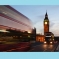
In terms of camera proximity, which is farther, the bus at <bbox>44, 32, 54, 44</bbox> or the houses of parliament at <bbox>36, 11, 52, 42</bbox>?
the bus at <bbox>44, 32, 54, 44</bbox>

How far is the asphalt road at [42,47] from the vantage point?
5.08m

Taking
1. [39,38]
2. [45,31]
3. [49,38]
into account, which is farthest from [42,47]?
[45,31]

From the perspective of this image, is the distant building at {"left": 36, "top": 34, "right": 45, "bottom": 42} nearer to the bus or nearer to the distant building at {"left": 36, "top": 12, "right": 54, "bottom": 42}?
the distant building at {"left": 36, "top": 12, "right": 54, "bottom": 42}

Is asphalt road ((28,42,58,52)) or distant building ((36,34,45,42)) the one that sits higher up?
distant building ((36,34,45,42))

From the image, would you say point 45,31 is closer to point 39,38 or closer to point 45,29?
point 45,29

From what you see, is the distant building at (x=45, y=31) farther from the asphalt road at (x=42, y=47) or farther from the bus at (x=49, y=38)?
the asphalt road at (x=42, y=47)

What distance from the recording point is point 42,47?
203 inches

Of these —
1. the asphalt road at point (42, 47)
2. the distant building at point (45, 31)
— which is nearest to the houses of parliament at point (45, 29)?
the distant building at point (45, 31)

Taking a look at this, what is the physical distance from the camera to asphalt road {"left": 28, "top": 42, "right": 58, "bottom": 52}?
5077mm

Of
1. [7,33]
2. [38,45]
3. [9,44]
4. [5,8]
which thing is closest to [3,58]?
[9,44]

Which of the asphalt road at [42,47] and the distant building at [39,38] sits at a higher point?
the distant building at [39,38]

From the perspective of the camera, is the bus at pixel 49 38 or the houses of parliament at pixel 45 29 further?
the bus at pixel 49 38

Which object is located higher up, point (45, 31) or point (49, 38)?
point (45, 31)

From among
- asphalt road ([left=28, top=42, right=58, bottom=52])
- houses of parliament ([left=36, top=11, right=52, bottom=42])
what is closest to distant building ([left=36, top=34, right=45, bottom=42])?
houses of parliament ([left=36, top=11, right=52, bottom=42])
